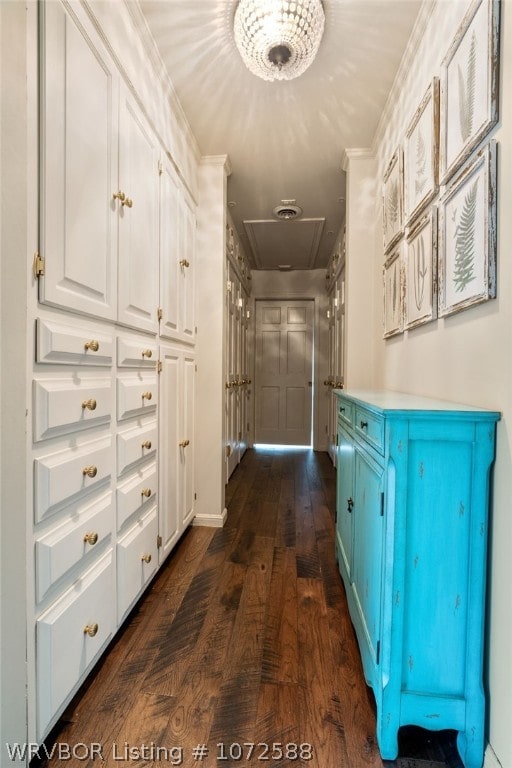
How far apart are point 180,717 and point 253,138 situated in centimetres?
283

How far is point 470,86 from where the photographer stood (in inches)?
43.0

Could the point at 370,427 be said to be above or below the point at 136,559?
above

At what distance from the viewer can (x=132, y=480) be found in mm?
1472

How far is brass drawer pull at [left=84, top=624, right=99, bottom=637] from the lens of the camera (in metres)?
1.11

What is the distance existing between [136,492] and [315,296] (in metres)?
4.04

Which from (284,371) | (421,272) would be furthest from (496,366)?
(284,371)

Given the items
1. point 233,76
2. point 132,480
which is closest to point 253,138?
point 233,76

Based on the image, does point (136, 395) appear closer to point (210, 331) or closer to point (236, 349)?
point (210, 331)

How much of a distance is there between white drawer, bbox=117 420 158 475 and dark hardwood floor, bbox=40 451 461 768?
0.68 m

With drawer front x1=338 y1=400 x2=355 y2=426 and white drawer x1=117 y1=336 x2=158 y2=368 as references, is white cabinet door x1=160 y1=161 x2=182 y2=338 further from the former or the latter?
drawer front x1=338 y1=400 x2=355 y2=426

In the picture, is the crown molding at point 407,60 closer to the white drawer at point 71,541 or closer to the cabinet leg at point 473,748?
the white drawer at point 71,541

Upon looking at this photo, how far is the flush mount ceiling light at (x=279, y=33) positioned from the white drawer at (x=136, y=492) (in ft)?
5.97

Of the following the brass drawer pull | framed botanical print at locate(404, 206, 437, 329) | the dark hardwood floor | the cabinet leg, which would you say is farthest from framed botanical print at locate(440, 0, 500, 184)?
the brass drawer pull

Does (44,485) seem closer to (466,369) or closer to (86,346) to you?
(86,346)
